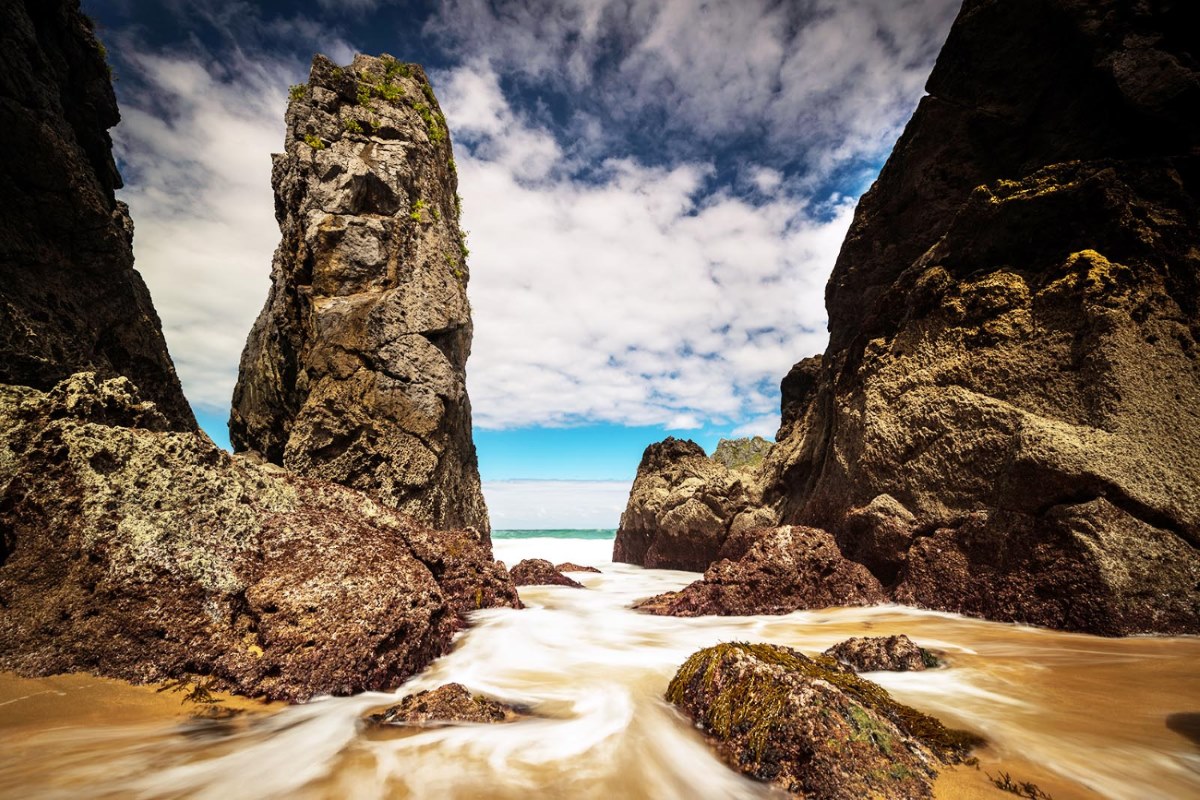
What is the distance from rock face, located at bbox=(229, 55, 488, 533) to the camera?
9.44m

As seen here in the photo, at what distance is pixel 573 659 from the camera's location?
5527 mm

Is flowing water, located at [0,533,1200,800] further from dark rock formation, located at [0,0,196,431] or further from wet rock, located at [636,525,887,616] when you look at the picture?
dark rock formation, located at [0,0,196,431]

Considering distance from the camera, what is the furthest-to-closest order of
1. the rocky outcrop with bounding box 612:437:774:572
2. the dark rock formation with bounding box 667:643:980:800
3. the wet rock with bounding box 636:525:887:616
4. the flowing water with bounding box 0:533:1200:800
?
1. the rocky outcrop with bounding box 612:437:774:572
2. the wet rock with bounding box 636:525:887:616
3. the flowing water with bounding box 0:533:1200:800
4. the dark rock formation with bounding box 667:643:980:800

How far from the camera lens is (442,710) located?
3.49 meters

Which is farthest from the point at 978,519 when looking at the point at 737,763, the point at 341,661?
the point at 341,661

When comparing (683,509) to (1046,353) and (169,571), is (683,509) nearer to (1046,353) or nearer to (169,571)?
(1046,353)

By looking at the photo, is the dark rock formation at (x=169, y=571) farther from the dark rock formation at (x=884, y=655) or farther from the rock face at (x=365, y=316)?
the rock face at (x=365, y=316)

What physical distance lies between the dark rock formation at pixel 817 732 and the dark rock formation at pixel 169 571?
284 cm

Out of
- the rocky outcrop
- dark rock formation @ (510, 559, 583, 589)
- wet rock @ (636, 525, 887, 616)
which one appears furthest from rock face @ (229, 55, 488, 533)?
the rocky outcrop

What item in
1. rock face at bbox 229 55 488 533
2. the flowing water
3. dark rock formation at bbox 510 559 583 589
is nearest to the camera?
the flowing water

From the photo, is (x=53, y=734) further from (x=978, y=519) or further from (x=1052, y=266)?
(x=1052, y=266)

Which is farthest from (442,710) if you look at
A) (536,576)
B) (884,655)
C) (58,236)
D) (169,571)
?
(58,236)

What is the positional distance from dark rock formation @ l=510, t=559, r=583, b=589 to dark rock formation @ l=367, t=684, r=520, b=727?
7856 mm

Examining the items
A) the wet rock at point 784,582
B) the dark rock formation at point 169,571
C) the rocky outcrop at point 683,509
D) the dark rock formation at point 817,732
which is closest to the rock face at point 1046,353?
the wet rock at point 784,582
